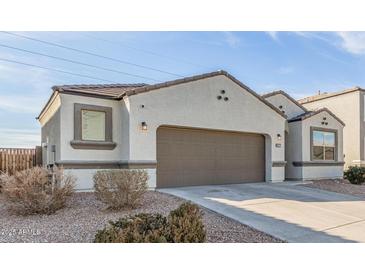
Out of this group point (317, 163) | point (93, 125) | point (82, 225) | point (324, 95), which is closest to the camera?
point (82, 225)

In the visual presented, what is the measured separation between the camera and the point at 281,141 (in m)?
14.7

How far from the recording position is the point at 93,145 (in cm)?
1070

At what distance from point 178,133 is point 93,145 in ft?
10.8

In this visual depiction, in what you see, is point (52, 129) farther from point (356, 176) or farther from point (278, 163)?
point (356, 176)

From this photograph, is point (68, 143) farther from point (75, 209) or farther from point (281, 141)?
point (281, 141)

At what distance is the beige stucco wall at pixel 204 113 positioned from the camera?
35.7ft

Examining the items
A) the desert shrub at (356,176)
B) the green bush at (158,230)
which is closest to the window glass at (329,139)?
the desert shrub at (356,176)

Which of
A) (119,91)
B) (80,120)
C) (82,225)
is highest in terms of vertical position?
(119,91)

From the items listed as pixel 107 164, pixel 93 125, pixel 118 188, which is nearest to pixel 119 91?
pixel 93 125

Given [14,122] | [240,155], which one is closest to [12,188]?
[14,122]

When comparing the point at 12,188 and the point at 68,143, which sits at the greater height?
the point at 68,143
